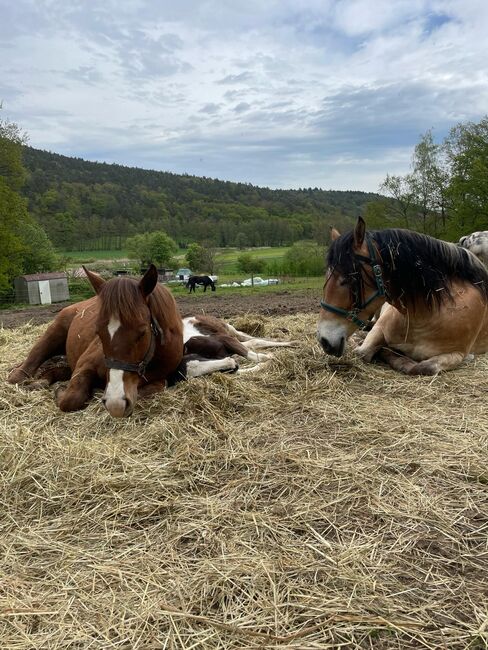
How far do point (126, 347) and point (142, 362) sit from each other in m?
0.23

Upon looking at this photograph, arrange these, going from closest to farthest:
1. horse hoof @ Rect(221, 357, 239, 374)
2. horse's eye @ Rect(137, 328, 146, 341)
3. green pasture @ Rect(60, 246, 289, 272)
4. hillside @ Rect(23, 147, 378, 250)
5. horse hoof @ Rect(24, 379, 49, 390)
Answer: horse's eye @ Rect(137, 328, 146, 341)
horse hoof @ Rect(24, 379, 49, 390)
horse hoof @ Rect(221, 357, 239, 374)
green pasture @ Rect(60, 246, 289, 272)
hillside @ Rect(23, 147, 378, 250)

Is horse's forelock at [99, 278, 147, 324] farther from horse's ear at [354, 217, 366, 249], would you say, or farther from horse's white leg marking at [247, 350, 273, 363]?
horse's ear at [354, 217, 366, 249]

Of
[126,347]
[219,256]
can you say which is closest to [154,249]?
[219,256]

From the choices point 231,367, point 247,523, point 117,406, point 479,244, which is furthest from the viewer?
point 479,244

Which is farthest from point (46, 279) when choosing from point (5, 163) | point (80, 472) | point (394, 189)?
point (80, 472)

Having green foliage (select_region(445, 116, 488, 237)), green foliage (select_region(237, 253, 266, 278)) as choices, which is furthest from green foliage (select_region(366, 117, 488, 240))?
green foliage (select_region(237, 253, 266, 278))

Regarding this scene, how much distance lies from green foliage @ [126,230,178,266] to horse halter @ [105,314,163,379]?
47.7 m

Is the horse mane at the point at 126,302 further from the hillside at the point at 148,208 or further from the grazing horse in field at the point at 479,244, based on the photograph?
the hillside at the point at 148,208

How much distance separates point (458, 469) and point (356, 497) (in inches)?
28.0

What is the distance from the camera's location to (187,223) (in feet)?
230

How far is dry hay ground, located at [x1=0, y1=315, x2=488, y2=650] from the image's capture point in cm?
152

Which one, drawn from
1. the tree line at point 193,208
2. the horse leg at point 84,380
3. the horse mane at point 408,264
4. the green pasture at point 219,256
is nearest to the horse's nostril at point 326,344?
the horse mane at point 408,264

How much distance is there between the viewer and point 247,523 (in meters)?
2.04

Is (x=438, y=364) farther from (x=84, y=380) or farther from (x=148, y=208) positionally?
(x=148, y=208)
